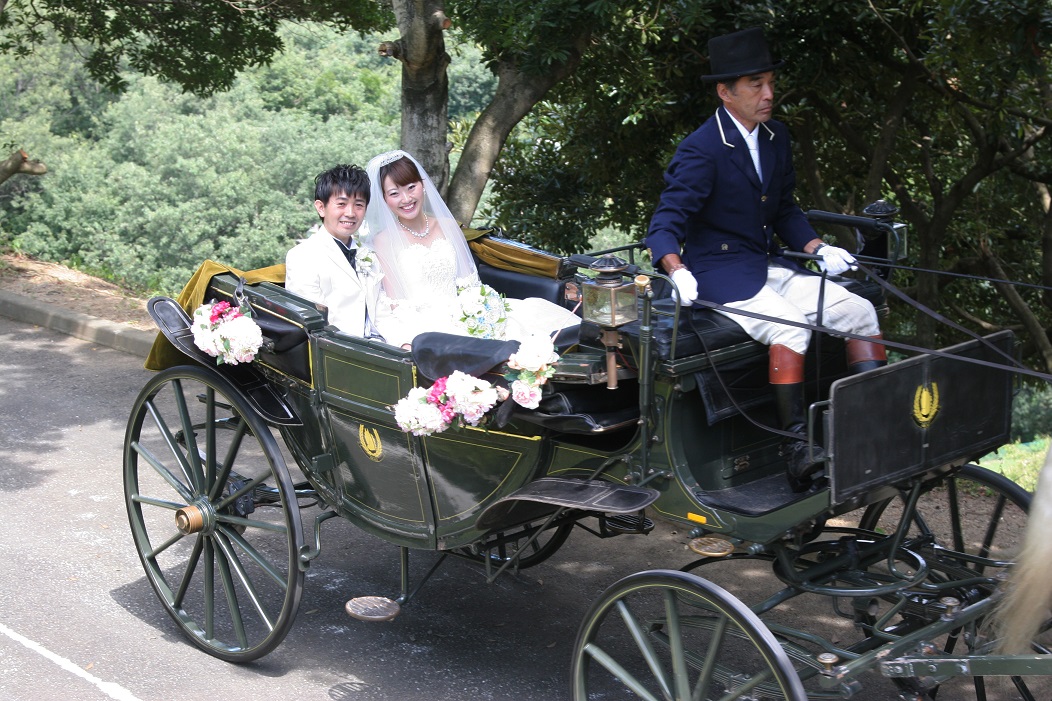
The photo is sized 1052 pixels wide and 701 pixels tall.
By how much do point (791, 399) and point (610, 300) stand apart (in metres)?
0.66

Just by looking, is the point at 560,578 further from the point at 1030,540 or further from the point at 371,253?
the point at 1030,540

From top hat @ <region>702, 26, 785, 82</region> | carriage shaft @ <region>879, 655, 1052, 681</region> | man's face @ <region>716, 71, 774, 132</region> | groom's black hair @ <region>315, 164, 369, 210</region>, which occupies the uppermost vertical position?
top hat @ <region>702, 26, 785, 82</region>

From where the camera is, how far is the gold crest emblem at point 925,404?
9.95 feet

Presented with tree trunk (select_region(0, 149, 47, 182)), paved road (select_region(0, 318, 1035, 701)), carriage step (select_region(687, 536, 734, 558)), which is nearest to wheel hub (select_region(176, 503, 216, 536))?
paved road (select_region(0, 318, 1035, 701))

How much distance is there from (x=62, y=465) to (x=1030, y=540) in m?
4.63

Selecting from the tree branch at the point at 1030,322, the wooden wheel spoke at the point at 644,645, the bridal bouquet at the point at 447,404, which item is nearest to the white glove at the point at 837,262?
the bridal bouquet at the point at 447,404

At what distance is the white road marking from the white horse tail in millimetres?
2695

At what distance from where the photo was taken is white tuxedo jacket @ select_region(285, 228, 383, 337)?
14.0 ft

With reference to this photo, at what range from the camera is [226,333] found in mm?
3832

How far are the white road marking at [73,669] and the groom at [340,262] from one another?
1.49 meters

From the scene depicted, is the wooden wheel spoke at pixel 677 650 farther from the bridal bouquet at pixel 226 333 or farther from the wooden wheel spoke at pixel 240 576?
the bridal bouquet at pixel 226 333

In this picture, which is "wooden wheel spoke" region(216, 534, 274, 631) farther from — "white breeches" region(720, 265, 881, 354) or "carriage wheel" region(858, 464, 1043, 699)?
"carriage wheel" region(858, 464, 1043, 699)

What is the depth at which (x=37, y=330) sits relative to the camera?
319 inches

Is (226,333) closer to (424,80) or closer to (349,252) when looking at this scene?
(349,252)
